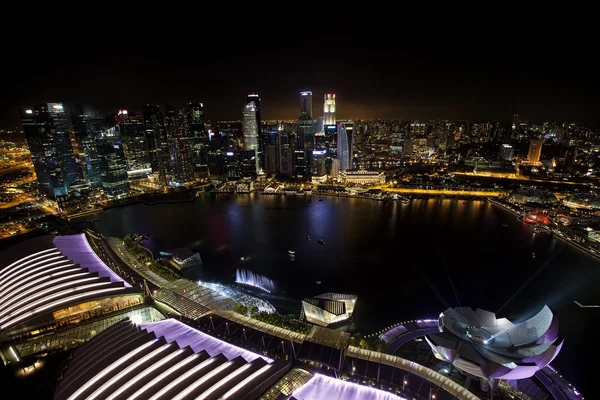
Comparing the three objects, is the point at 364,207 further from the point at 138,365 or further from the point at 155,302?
the point at 138,365

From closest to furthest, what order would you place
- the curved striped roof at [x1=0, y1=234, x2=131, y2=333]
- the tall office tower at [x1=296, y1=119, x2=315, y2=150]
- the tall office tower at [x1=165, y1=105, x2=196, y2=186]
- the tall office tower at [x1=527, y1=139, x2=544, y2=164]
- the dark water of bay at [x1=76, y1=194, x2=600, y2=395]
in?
the curved striped roof at [x1=0, y1=234, x2=131, y2=333]
the dark water of bay at [x1=76, y1=194, x2=600, y2=395]
the tall office tower at [x1=165, y1=105, x2=196, y2=186]
the tall office tower at [x1=296, y1=119, x2=315, y2=150]
the tall office tower at [x1=527, y1=139, x2=544, y2=164]

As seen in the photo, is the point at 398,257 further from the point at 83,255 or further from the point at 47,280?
the point at 47,280

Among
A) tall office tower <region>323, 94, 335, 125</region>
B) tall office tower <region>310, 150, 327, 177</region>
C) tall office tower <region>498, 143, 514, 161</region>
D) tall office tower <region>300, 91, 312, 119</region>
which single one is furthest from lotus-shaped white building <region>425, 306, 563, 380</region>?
tall office tower <region>498, 143, 514, 161</region>

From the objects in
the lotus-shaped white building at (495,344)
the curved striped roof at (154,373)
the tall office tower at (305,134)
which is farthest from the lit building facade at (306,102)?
the curved striped roof at (154,373)

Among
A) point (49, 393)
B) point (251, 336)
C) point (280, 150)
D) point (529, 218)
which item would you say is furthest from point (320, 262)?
point (280, 150)

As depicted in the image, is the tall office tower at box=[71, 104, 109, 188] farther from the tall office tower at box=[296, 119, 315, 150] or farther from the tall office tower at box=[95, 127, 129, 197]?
the tall office tower at box=[296, 119, 315, 150]
